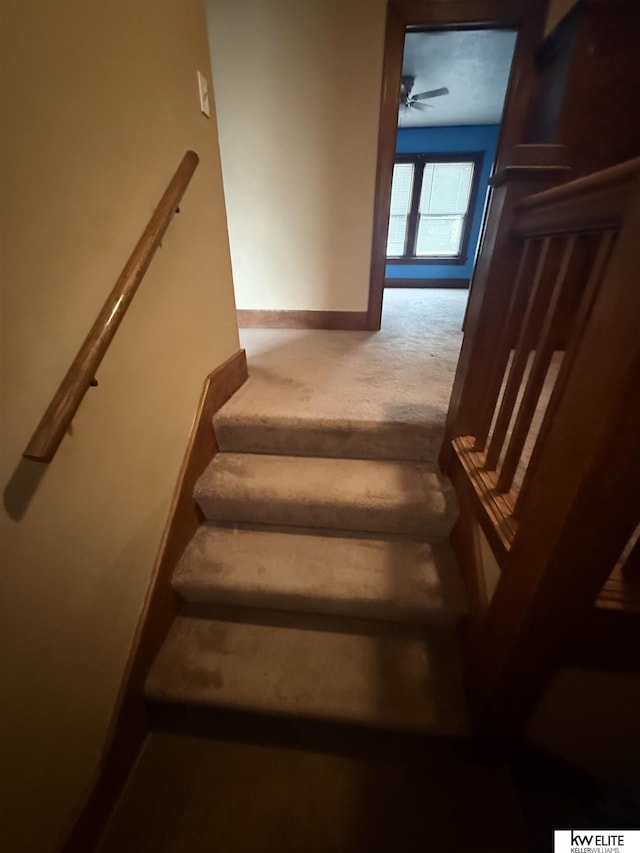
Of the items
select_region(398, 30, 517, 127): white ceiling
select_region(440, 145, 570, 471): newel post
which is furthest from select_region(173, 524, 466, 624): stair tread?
select_region(398, 30, 517, 127): white ceiling

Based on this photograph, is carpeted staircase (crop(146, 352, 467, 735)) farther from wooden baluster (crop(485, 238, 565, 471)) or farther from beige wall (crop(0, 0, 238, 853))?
wooden baluster (crop(485, 238, 565, 471))

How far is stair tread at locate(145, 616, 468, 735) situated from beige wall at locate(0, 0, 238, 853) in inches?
9.1

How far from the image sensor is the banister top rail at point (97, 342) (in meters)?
0.69

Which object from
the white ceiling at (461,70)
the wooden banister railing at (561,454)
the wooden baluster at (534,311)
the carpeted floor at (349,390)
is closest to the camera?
the wooden banister railing at (561,454)

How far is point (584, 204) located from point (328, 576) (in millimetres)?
1209

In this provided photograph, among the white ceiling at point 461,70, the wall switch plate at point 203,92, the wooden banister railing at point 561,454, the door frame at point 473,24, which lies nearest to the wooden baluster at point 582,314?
the wooden banister railing at point 561,454

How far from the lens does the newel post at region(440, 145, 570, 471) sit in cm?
96

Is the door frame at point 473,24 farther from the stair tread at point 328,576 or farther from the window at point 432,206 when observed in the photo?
the window at point 432,206

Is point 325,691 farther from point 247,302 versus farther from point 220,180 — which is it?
point 247,302

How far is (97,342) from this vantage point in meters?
0.81

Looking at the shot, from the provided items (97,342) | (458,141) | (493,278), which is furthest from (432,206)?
(97,342)

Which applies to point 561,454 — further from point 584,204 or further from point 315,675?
point 315,675

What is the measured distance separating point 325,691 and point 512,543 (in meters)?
0.73

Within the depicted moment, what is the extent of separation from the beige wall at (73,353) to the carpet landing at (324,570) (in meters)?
0.27
